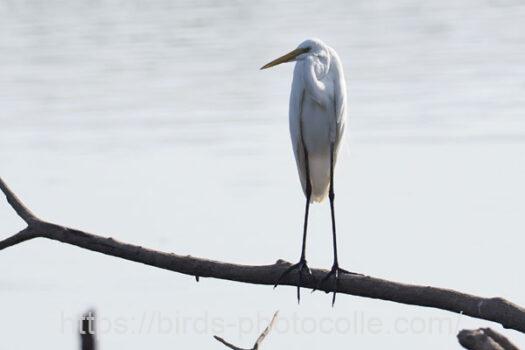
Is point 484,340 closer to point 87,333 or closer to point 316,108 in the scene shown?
point 87,333

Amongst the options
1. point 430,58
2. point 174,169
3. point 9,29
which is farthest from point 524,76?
point 9,29

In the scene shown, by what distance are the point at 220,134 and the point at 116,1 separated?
10225mm

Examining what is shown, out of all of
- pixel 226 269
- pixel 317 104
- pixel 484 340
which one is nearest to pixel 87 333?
pixel 484 340

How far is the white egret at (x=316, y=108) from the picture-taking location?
18.0ft

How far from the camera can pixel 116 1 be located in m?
20.8

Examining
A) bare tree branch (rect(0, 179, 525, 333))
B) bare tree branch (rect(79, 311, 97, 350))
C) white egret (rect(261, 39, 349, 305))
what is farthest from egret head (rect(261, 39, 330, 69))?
bare tree branch (rect(79, 311, 97, 350))

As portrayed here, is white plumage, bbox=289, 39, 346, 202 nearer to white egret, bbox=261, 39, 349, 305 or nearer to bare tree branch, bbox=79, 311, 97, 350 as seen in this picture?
white egret, bbox=261, 39, 349, 305

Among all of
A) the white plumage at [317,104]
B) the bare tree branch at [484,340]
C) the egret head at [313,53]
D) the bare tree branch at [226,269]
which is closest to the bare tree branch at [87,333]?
the bare tree branch at [484,340]

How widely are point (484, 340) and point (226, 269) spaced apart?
1291mm

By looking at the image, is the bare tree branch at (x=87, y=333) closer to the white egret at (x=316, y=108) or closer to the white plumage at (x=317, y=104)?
the white egret at (x=316, y=108)

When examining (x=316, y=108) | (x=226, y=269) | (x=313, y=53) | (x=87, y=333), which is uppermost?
(x=313, y=53)

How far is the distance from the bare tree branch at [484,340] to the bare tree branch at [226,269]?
0.77 meters

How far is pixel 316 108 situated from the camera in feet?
18.2

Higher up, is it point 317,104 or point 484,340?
point 317,104
